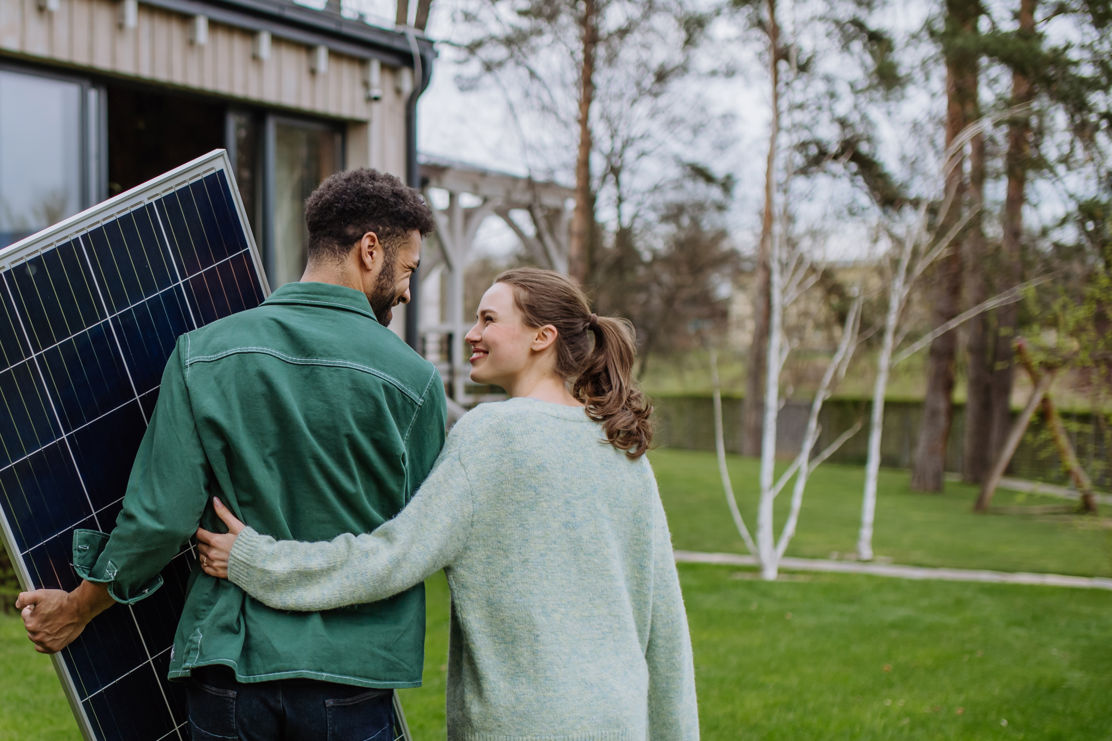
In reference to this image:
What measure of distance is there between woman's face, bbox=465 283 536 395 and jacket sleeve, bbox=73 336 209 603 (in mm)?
606

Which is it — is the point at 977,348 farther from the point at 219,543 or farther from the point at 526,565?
the point at 219,543

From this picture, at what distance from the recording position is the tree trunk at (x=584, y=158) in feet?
47.1

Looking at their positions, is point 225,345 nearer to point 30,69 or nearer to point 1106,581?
point 30,69

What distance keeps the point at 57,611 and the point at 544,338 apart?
3.60 ft

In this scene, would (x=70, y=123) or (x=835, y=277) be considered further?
(x=835, y=277)

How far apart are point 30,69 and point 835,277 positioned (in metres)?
13.7

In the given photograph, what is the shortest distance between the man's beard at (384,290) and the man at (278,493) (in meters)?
0.09

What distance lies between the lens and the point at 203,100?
6840 millimetres

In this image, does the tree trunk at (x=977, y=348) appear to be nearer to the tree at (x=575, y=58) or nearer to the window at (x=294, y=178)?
the tree at (x=575, y=58)

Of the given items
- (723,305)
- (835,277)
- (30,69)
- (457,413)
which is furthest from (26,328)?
(723,305)

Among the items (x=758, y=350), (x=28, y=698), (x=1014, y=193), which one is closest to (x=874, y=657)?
(x=28, y=698)

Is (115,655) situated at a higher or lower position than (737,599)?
higher

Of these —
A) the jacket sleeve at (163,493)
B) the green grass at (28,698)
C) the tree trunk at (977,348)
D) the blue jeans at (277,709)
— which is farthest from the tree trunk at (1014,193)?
the jacket sleeve at (163,493)

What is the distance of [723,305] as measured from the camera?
27984 millimetres
